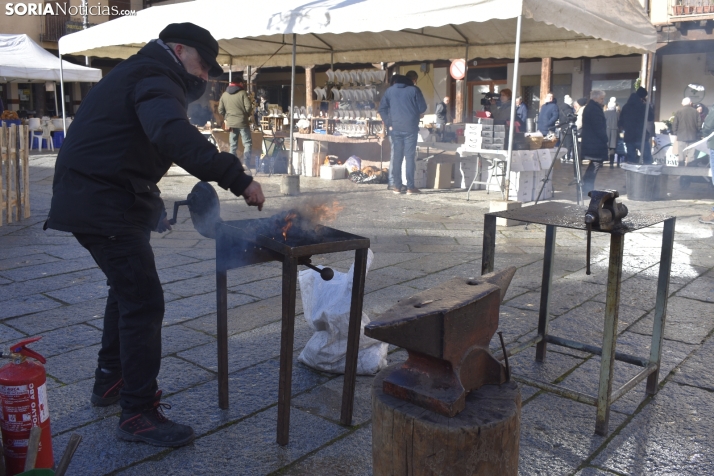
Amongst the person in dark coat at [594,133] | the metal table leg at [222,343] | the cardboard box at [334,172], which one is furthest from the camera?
the cardboard box at [334,172]

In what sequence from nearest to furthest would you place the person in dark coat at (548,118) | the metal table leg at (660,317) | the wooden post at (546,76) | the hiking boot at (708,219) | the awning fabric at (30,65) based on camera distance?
the metal table leg at (660,317) < the hiking boot at (708,219) < the person in dark coat at (548,118) < the awning fabric at (30,65) < the wooden post at (546,76)

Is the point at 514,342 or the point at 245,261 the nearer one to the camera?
the point at 245,261

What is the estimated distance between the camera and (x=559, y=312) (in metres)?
4.30

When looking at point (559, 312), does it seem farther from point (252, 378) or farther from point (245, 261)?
point (245, 261)

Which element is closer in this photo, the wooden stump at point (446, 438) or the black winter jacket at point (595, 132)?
the wooden stump at point (446, 438)

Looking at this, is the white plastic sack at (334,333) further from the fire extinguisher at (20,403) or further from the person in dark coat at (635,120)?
the person in dark coat at (635,120)

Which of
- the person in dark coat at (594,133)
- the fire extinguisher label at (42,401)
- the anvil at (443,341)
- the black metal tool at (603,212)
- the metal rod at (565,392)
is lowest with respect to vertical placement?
the metal rod at (565,392)

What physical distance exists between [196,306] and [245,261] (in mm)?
1836

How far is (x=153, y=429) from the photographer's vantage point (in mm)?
2584

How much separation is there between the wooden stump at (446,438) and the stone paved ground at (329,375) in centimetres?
57

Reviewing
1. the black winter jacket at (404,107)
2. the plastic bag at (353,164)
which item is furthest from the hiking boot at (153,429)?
the plastic bag at (353,164)

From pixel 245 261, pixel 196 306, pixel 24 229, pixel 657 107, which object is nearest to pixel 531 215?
pixel 245 261

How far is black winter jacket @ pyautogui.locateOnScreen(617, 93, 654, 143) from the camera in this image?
11.3m

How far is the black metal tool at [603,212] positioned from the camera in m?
2.54
